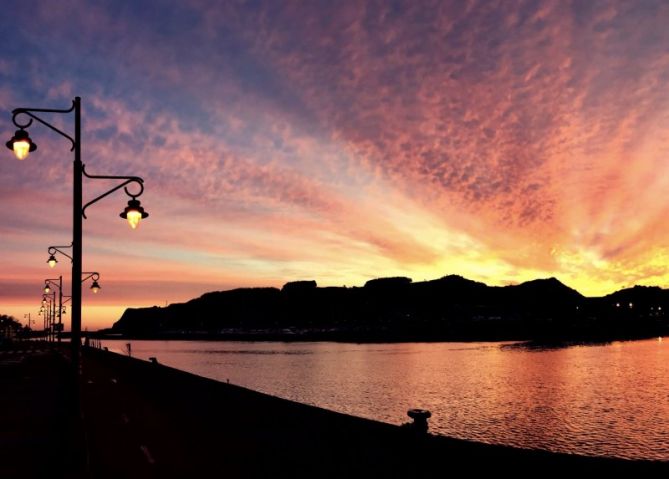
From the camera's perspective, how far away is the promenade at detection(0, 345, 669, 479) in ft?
32.8

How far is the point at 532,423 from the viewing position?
43625 millimetres

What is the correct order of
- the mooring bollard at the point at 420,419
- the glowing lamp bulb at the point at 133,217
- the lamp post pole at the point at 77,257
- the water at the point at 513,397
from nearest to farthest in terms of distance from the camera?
the mooring bollard at the point at 420,419 < the lamp post pole at the point at 77,257 < the glowing lamp bulb at the point at 133,217 < the water at the point at 513,397

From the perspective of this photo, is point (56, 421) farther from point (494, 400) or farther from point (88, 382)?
point (494, 400)

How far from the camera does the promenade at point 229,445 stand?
32.8ft

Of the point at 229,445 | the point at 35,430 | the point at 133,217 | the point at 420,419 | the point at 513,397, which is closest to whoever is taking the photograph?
the point at 420,419

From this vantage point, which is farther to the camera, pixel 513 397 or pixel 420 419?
pixel 513 397

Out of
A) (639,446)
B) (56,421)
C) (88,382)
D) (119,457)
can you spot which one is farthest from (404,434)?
(639,446)

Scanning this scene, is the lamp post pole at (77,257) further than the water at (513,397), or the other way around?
the water at (513,397)

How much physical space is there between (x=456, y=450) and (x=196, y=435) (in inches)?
314

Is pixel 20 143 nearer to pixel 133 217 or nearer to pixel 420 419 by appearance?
pixel 133 217

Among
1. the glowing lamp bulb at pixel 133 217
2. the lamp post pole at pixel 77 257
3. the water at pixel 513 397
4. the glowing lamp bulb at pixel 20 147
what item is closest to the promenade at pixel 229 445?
the lamp post pole at pixel 77 257

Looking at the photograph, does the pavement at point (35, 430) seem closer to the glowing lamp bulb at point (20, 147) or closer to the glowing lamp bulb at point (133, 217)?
the glowing lamp bulb at point (133, 217)

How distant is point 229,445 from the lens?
47.8 feet

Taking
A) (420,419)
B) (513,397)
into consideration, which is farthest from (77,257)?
(513,397)
